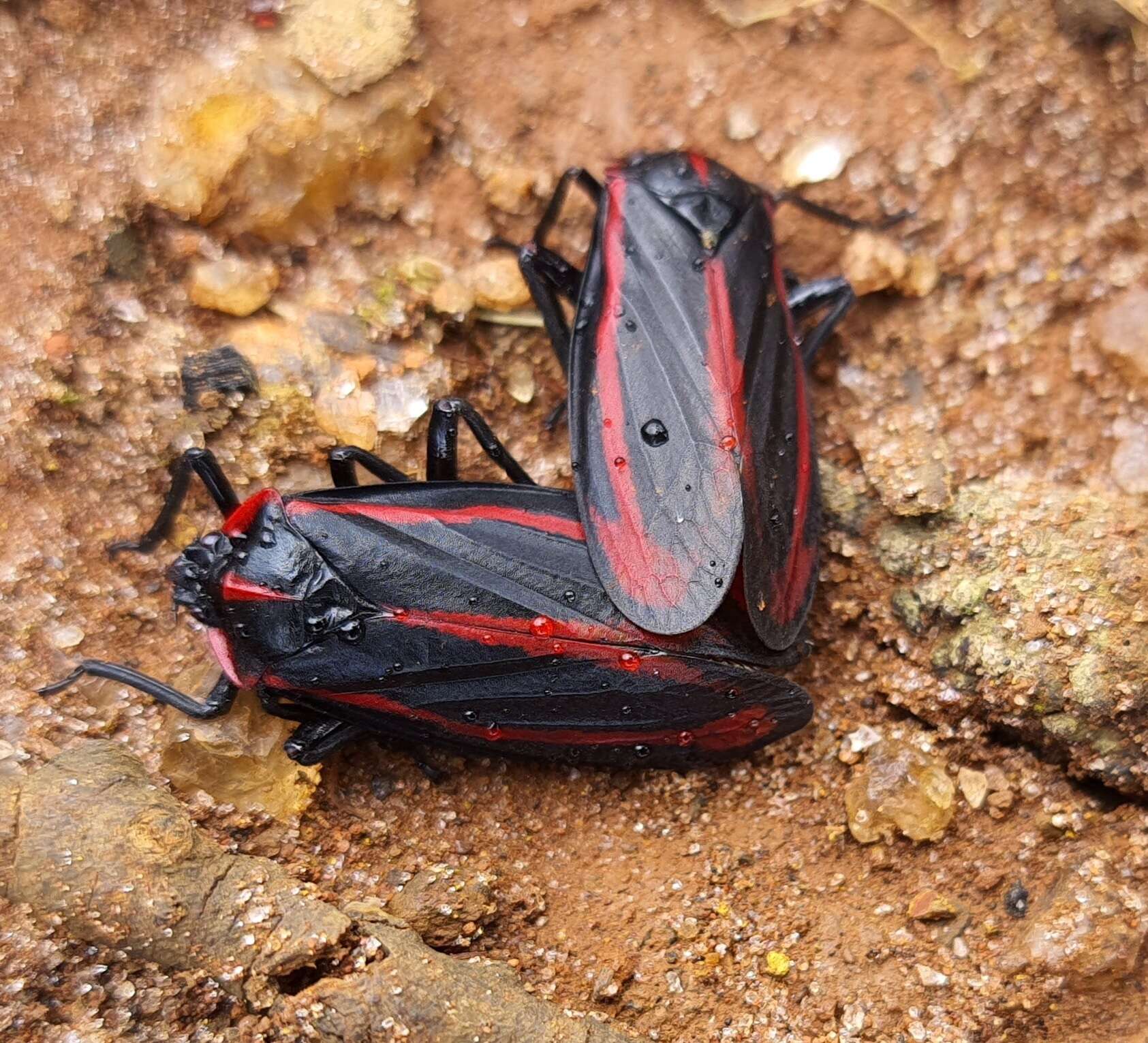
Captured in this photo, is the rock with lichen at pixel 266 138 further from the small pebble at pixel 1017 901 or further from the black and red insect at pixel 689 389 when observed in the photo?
the small pebble at pixel 1017 901

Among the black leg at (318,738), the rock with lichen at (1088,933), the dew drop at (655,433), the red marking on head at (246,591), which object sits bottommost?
the rock with lichen at (1088,933)

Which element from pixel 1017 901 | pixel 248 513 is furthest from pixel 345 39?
pixel 1017 901

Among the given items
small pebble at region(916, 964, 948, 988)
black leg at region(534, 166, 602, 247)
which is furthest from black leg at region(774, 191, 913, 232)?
small pebble at region(916, 964, 948, 988)

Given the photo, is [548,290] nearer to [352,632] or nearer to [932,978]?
[352,632]

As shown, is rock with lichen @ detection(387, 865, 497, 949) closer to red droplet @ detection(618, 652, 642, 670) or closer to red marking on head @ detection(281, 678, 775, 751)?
red marking on head @ detection(281, 678, 775, 751)

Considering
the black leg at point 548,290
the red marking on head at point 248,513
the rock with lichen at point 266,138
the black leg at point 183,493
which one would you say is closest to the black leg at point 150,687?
the black leg at point 183,493
